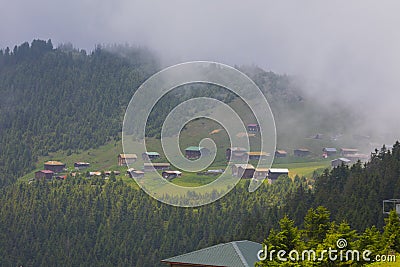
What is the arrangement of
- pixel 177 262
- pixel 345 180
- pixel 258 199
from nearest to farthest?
pixel 177 262
pixel 345 180
pixel 258 199

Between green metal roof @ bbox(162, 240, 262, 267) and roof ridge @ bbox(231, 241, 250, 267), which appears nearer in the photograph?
roof ridge @ bbox(231, 241, 250, 267)

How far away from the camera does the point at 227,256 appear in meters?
55.8

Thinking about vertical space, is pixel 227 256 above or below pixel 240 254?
below

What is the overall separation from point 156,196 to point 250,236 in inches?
3416

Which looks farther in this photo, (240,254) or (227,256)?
(227,256)

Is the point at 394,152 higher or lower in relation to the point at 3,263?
higher

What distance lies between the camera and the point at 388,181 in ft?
317

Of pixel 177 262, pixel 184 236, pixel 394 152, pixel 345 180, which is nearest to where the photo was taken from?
pixel 177 262

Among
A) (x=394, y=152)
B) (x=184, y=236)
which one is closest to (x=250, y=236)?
(x=394, y=152)

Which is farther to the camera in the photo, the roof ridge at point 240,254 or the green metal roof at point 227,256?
the green metal roof at point 227,256

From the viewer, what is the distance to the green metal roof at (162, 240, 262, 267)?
5481cm

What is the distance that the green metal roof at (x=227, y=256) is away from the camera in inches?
2158

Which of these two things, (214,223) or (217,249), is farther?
(214,223)

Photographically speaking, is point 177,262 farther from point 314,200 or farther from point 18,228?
point 18,228
